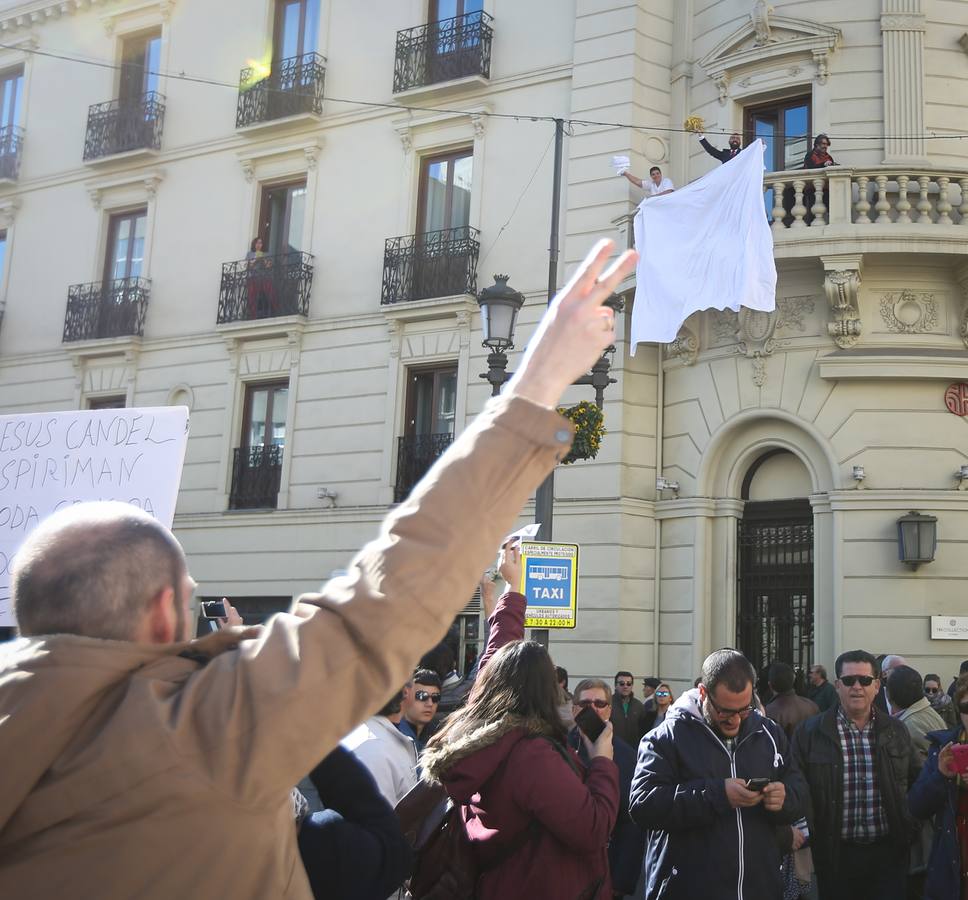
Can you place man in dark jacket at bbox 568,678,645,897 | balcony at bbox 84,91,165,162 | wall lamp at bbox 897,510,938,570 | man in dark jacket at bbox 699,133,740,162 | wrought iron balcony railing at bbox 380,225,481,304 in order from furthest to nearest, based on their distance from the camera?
balcony at bbox 84,91,165,162
wrought iron balcony railing at bbox 380,225,481,304
man in dark jacket at bbox 699,133,740,162
wall lamp at bbox 897,510,938,570
man in dark jacket at bbox 568,678,645,897

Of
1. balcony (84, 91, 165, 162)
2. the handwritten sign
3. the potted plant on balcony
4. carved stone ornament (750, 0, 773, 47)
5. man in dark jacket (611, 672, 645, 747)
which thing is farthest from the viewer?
balcony (84, 91, 165, 162)

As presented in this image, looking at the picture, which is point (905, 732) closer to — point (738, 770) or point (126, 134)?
point (738, 770)

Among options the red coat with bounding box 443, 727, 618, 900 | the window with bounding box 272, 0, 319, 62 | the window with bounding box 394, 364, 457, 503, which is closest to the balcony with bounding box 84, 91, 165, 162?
the window with bounding box 272, 0, 319, 62

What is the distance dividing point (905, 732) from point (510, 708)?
10.9 feet

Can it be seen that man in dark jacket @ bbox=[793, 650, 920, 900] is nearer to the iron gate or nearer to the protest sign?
the protest sign

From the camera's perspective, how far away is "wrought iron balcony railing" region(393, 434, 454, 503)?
18.3 metres

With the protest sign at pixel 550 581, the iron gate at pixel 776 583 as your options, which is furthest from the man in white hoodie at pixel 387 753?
the iron gate at pixel 776 583

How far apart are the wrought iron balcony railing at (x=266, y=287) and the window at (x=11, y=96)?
24.7 feet

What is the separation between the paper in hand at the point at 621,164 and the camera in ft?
52.0

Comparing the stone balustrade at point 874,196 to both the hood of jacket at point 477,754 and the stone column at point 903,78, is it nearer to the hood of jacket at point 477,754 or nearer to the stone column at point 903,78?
the stone column at point 903,78

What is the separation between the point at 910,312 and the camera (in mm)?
14984

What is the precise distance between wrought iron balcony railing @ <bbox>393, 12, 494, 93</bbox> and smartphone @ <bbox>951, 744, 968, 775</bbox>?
15.2m

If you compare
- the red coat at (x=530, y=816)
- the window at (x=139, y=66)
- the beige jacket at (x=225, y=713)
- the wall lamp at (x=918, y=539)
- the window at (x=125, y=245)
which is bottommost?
the red coat at (x=530, y=816)

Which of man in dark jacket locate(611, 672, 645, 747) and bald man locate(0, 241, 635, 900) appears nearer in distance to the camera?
bald man locate(0, 241, 635, 900)
